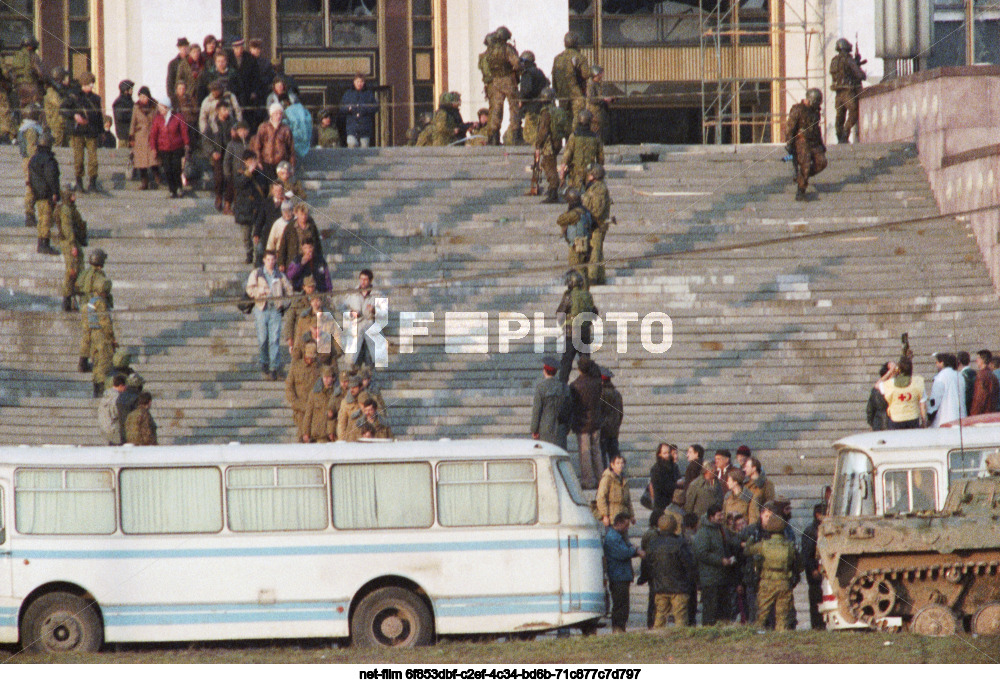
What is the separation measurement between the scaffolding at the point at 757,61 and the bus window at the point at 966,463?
19416 mm

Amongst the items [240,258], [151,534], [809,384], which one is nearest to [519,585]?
[151,534]

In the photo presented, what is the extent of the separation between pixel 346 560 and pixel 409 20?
78.6 ft

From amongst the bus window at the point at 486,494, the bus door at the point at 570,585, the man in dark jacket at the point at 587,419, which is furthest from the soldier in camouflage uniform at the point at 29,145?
the bus door at the point at 570,585

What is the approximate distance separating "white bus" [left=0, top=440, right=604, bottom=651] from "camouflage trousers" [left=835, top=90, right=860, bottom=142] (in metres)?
16.8

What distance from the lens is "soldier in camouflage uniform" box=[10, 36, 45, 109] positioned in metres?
28.6

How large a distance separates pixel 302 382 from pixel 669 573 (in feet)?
19.9

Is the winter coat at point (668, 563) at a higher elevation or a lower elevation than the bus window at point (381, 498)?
lower

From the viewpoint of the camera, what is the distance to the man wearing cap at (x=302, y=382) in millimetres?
20531

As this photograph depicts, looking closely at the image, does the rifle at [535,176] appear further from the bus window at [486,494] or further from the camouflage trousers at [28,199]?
the bus window at [486,494]

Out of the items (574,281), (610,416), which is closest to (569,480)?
(610,416)

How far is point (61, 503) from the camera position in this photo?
1595 cm

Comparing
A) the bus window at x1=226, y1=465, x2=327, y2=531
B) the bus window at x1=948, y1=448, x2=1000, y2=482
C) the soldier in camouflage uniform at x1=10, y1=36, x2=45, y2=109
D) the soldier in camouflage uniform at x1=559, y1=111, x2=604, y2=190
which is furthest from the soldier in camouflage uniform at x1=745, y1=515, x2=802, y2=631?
the soldier in camouflage uniform at x1=10, y1=36, x2=45, y2=109

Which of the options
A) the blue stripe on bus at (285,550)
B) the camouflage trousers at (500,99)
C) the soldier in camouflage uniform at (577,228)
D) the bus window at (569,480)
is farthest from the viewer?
the camouflage trousers at (500,99)

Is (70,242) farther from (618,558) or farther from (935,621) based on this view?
(935,621)
